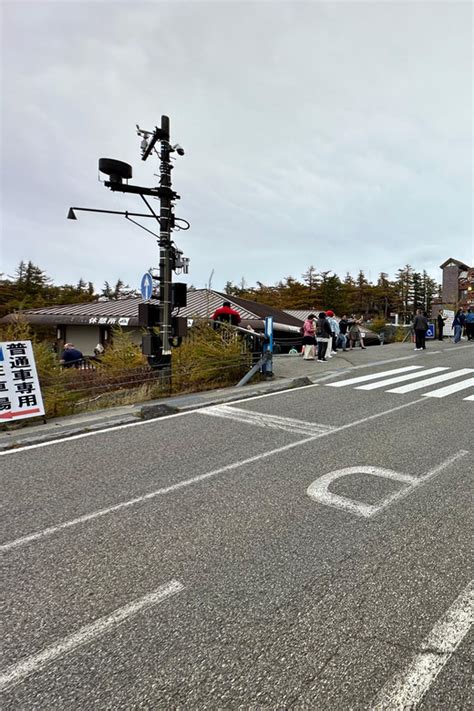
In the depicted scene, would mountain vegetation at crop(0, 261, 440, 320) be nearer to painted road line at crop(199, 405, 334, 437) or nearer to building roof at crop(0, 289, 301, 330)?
building roof at crop(0, 289, 301, 330)

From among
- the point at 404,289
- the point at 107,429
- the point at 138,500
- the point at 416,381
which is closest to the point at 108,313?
the point at 107,429

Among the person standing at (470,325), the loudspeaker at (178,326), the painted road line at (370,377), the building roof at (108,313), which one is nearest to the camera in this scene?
the loudspeaker at (178,326)

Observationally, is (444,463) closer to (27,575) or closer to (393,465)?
(393,465)

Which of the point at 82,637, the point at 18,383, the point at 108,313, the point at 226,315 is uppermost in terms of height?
the point at 108,313

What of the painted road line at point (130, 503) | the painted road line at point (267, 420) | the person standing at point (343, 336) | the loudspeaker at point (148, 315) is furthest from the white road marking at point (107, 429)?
the person standing at point (343, 336)

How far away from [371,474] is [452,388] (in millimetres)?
6056

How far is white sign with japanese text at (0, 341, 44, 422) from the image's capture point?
6.20 meters

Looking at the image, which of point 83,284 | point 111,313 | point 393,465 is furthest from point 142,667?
point 83,284

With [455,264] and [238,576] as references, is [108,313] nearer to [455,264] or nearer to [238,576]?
[238,576]

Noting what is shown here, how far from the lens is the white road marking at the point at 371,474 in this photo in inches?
133

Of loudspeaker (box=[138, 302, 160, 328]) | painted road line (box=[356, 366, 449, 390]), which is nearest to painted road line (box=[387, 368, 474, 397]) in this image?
painted road line (box=[356, 366, 449, 390])

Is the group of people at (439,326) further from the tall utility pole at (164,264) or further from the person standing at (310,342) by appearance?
the tall utility pole at (164,264)

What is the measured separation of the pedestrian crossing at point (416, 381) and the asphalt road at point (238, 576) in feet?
12.9

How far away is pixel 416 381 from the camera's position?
991 centimetres
